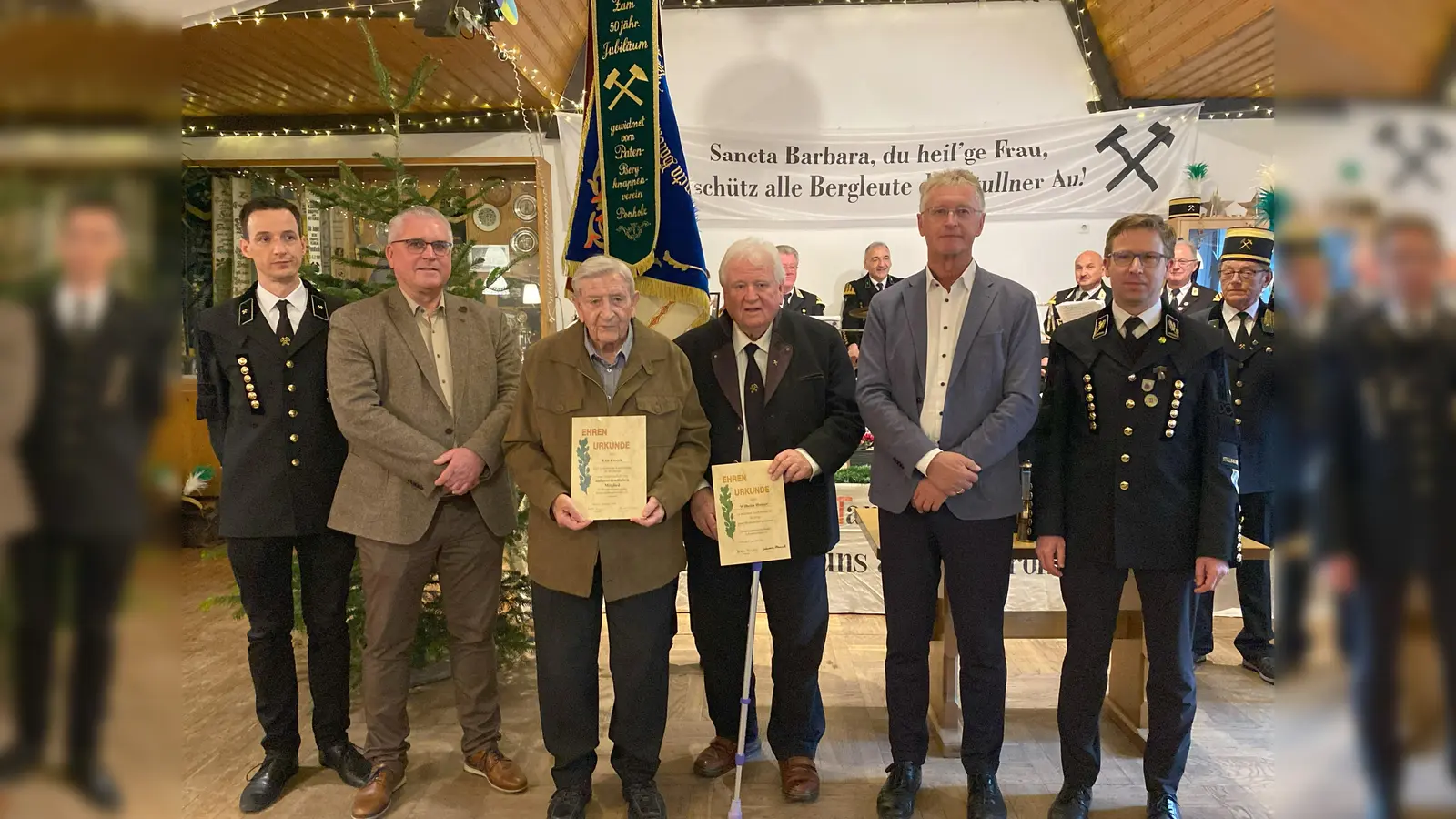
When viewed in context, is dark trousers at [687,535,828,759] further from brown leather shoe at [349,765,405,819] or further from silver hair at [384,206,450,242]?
silver hair at [384,206,450,242]

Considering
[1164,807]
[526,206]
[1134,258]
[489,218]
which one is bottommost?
[1164,807]

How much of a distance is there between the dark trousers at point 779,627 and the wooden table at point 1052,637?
0.48m

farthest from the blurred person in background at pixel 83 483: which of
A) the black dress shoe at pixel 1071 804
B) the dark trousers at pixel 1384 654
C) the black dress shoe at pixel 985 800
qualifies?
the black dress shoe at pixel 1071 804

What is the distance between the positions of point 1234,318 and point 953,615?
6.79 feet

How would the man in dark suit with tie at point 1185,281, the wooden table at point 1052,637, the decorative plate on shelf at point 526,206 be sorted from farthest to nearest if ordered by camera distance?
the decorative plate on shelf at point 526,206 < the man in dark suit with tie at point 1185,281 < the wooden table at point 1052,637

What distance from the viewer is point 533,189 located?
6461 millimetres

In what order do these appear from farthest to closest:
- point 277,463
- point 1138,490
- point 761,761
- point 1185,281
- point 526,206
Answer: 1. point 526,206
2. point 1185,281
3. point 761,761
4. point 277,463
5. point 1138,490

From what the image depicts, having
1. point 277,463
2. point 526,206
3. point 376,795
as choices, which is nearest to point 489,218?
point 526,206

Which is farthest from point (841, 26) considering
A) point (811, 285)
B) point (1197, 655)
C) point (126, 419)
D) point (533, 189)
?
point (126, 419)

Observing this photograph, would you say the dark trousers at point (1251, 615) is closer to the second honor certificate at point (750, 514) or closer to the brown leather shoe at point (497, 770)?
the second honor certificate at point (750, 514)

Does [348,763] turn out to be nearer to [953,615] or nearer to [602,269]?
[602,269]

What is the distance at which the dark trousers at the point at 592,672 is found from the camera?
2.31 meters

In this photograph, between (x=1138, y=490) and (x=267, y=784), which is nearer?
(x=1138, y=490)

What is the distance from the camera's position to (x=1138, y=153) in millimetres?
5906
